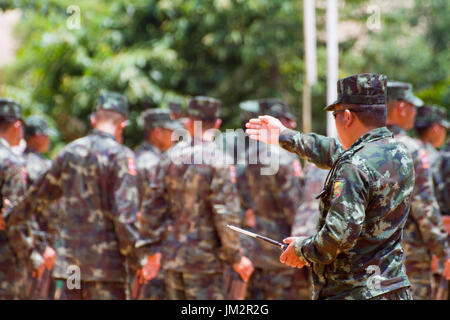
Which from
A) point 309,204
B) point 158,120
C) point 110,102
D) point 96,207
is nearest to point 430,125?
point 309,204

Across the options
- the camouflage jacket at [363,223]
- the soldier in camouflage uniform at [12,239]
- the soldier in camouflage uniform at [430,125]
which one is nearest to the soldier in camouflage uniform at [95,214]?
the soldier in camouflage uniform at [12,239]

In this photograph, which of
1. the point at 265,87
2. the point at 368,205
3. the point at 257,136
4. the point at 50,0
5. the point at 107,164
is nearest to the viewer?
the point at 368,205

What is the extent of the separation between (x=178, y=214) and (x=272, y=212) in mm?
1059

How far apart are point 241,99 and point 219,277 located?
32.6 ft

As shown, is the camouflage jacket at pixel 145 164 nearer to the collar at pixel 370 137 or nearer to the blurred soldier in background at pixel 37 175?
the blurred soldier in background at pixel 37 175

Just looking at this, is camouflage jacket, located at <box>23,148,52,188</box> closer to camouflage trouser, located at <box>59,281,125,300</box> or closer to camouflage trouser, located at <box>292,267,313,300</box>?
camouflage trouser, located at <box>59,281,125,300</box>

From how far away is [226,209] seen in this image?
19.0 feet

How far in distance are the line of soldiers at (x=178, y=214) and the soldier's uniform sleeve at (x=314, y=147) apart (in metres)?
1.63

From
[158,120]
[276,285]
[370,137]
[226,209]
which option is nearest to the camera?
[370,137]

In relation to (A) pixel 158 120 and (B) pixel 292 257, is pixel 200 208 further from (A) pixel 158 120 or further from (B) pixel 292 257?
(A) pixel 158 120

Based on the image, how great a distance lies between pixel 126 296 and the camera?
238 inches

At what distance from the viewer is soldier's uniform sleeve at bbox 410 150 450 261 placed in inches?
230
